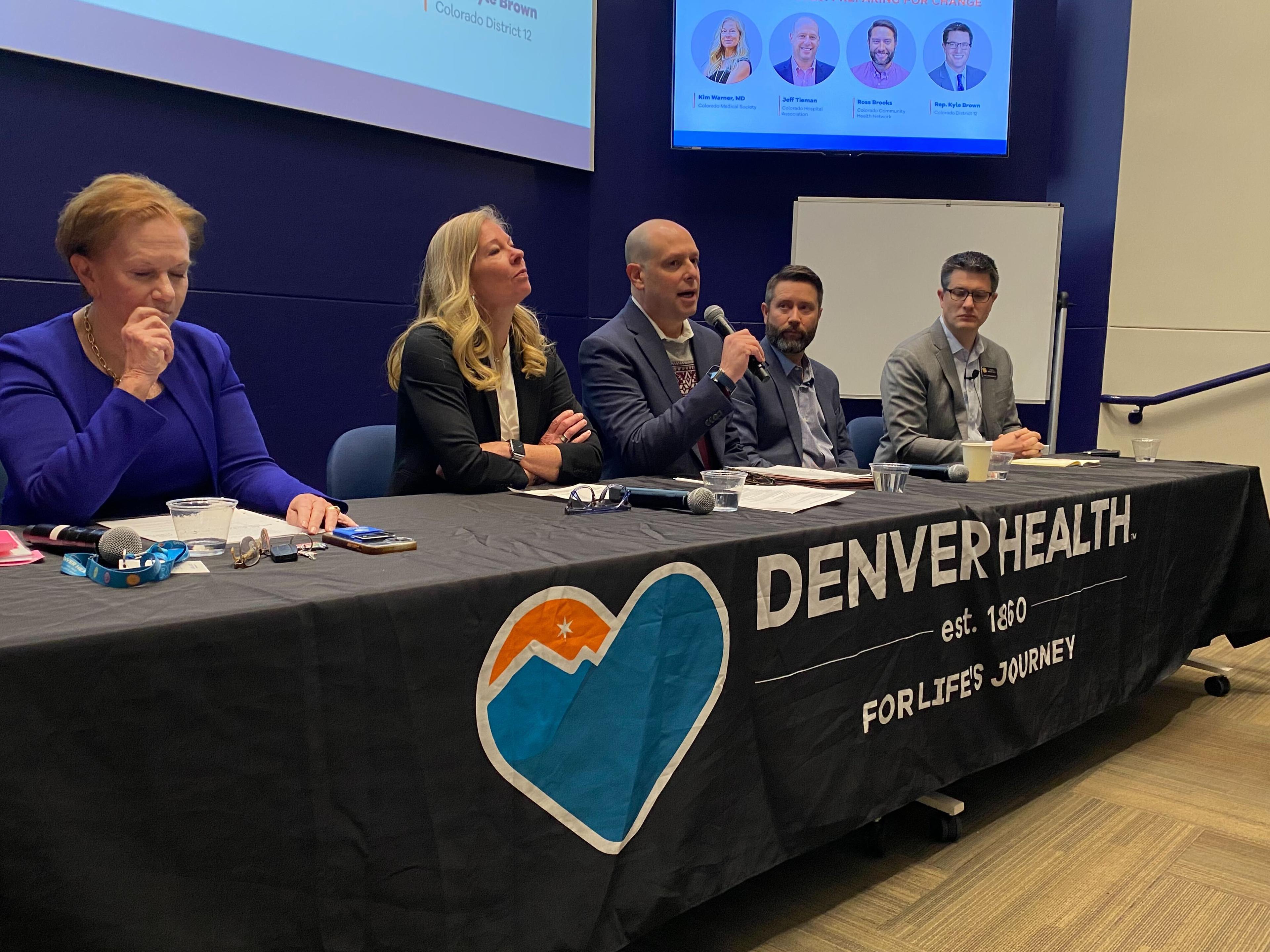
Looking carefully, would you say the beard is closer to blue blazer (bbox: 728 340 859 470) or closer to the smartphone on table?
blue blazer (bbox: 728 340 859 470)

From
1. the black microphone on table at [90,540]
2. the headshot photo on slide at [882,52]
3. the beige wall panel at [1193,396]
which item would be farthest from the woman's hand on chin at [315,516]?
the beige wall panel at [1193,396]

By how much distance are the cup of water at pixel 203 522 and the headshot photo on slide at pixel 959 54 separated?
379cm

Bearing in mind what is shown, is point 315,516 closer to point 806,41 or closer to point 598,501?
point 598,501

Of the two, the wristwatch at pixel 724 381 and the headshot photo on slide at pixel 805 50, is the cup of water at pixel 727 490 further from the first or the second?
the headshot photo on slide at pixel 805 50

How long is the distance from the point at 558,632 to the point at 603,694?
4.2 inches

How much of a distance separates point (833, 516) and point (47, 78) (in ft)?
8.20

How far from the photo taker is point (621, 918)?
1.16m

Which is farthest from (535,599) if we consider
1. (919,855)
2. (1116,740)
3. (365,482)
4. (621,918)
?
(1116,740)

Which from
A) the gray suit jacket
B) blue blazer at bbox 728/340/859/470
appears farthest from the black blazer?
the gray suit jacket

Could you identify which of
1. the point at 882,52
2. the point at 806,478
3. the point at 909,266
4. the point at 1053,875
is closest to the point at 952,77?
the point at 882,52

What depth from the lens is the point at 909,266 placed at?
4.21 meters

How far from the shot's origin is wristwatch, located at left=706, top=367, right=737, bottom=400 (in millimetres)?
2082

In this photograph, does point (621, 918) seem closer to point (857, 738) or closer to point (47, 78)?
point (857, 738)

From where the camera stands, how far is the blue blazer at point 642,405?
6.86 ft
